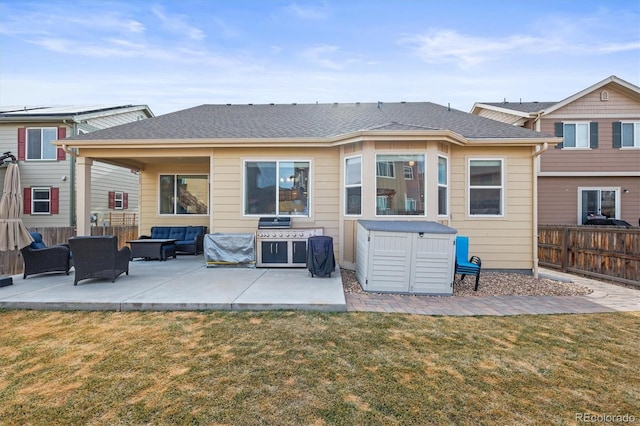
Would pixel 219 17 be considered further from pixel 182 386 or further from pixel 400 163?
pixel 182 386

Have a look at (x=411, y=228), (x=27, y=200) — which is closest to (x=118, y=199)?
(x=27, y=200)

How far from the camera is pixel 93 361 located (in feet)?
8.93

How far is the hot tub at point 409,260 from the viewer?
16.4 feet

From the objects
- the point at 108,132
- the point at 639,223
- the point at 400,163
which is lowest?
the point at 639,223

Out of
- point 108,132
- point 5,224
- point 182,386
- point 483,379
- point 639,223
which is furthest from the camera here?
point 639,223

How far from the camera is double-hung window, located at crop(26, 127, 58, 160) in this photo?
12445 millimetres

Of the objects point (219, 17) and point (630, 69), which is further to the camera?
point (630, 69)

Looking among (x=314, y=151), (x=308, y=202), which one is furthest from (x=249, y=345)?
(x=314, y=151)

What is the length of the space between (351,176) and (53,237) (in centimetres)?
888

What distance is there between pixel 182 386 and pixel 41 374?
1267 mm

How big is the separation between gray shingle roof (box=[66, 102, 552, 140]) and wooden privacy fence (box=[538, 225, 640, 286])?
102 inches

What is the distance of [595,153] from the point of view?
11398 mm

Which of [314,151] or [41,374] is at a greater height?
[314,151]

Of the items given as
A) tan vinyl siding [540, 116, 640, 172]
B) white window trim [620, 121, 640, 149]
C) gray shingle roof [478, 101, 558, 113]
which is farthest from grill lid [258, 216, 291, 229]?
white window trim [620, 121, 640, 149]
